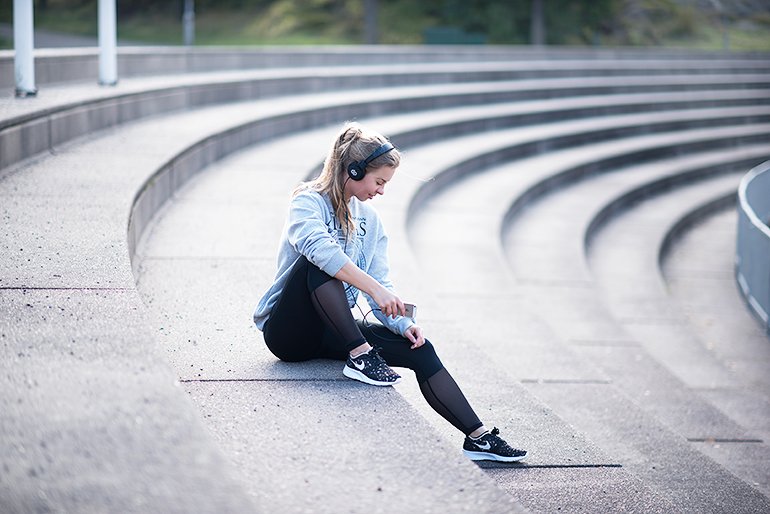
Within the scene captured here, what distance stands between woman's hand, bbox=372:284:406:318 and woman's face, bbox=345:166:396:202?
1.34 ft

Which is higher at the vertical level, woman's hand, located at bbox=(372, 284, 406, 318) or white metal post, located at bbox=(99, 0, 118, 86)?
white metal post, located at bbox=(99, 0, 118, 86)

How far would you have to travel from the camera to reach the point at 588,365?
5969mm

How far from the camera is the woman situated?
152 inches

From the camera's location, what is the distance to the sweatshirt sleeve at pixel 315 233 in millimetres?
3836

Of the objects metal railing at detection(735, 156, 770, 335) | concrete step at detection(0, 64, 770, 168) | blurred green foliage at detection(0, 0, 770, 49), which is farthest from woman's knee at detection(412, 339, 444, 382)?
blurred green foliage at detection(0, 0, 770, 49)

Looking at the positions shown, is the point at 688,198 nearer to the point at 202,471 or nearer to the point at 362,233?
the point at 362,233

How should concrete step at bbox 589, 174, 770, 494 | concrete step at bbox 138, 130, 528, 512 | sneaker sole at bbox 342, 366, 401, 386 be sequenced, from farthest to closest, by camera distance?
concrete step at bbox 589, 174, 770, 494, sneaker sole at bbox 342, 366, 401, 386, concrete step at bbox 138, 130, 528, 512

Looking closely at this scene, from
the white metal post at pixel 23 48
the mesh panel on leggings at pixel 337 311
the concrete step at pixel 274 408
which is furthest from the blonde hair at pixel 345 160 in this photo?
the white metal post at pixel 23 48

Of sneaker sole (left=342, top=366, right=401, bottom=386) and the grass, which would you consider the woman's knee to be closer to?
sneaker sole (left=342, top=366, right=401, bottom=386)

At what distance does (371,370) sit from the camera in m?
3.88

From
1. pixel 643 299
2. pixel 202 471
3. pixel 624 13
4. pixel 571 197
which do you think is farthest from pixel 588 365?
pixel 624 13

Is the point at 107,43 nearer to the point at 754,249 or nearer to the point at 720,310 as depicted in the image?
the point at 754,249

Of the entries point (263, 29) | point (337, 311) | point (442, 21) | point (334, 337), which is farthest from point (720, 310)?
point (263, 29)

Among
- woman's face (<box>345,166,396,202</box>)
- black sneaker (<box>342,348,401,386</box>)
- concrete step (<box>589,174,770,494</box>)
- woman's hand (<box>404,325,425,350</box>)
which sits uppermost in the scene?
woman's face (<box>345,166,396,202</box>)
